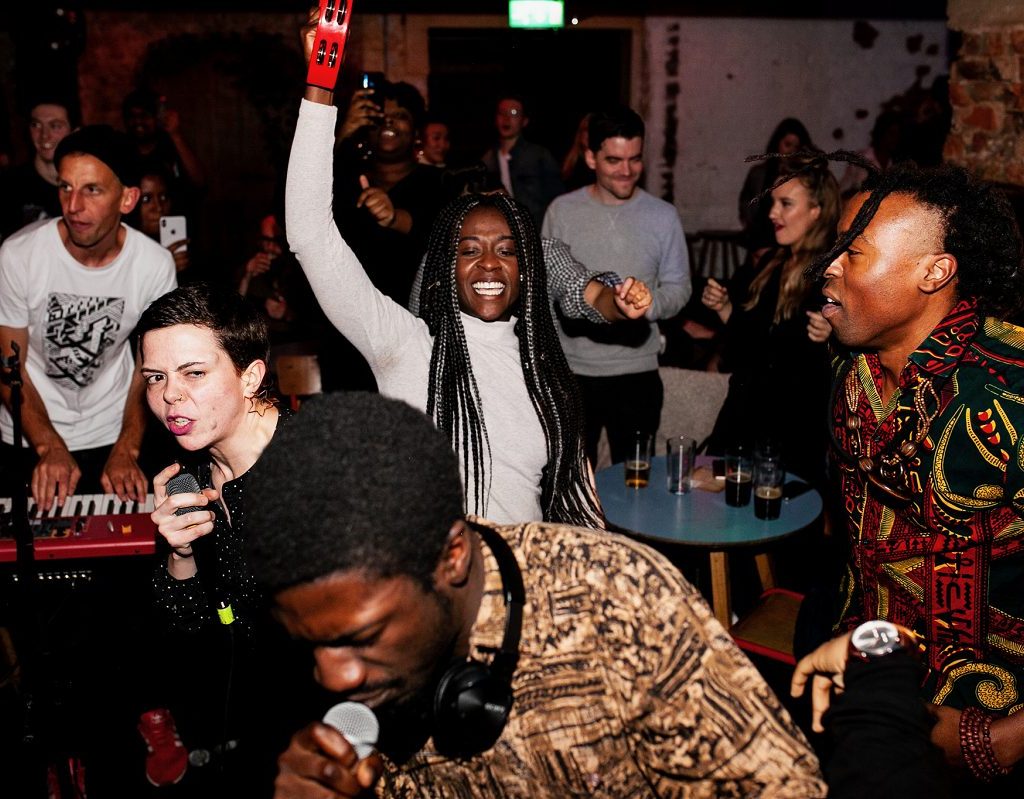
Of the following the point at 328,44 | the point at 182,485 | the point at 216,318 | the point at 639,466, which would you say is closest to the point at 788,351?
the point at 639,466

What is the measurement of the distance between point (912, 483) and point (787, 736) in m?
0.92

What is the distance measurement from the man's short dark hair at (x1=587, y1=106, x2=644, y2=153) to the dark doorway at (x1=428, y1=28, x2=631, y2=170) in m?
5.00

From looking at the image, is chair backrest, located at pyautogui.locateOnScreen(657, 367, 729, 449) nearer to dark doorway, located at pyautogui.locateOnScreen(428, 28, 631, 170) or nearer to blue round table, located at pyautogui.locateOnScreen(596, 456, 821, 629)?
blue round table, located at pyautogui.locateOnScreen(596, 456, 821, 629)

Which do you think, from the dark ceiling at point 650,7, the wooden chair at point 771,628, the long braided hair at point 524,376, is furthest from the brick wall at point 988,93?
the dark ceiling at point 650,7

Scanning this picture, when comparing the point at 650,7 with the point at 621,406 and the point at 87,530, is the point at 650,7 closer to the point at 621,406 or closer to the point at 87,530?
the point at 621,406

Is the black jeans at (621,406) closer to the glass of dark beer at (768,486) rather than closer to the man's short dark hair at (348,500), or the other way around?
the glass of dark beer at (768,486)

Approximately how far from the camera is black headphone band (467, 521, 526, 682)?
4.03ft

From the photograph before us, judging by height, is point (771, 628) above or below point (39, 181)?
below

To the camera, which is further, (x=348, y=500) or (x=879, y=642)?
(x=879, y=642)

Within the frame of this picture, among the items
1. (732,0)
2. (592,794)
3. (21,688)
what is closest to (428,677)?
(592,794)

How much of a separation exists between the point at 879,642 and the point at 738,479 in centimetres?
196

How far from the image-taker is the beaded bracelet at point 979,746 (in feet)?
5.61

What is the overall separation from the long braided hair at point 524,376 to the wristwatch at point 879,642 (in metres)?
1.07

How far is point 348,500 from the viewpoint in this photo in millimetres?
1095
